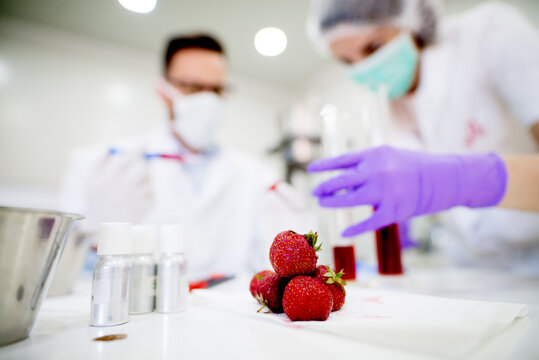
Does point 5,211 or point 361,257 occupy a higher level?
point 5,211

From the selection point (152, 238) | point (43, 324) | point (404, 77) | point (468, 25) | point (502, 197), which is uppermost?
point (468, 25)

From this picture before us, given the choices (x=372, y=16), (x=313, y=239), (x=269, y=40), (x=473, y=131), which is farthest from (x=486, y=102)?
(x=313, y=239)

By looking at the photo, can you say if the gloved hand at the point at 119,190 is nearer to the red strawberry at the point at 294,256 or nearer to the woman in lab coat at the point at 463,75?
the red strawberry at the point at 294,256

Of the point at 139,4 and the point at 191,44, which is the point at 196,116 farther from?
the point at 139,4

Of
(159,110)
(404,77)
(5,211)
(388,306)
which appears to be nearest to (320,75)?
(404,77)

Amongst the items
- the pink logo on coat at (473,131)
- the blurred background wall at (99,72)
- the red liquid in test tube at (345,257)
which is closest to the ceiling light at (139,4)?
the blurred background wall at (99,72)

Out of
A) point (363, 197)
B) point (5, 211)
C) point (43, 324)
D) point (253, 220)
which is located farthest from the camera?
point (253, 220)

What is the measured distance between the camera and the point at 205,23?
1621mm

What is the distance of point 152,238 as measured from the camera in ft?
1.81

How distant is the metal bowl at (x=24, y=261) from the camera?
358 mm

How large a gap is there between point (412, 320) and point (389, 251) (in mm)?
594

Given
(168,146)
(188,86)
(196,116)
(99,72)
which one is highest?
(99,72)

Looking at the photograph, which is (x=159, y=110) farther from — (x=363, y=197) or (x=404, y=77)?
(x=363, y=197)

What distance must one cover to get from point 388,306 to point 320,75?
175 centimetres
